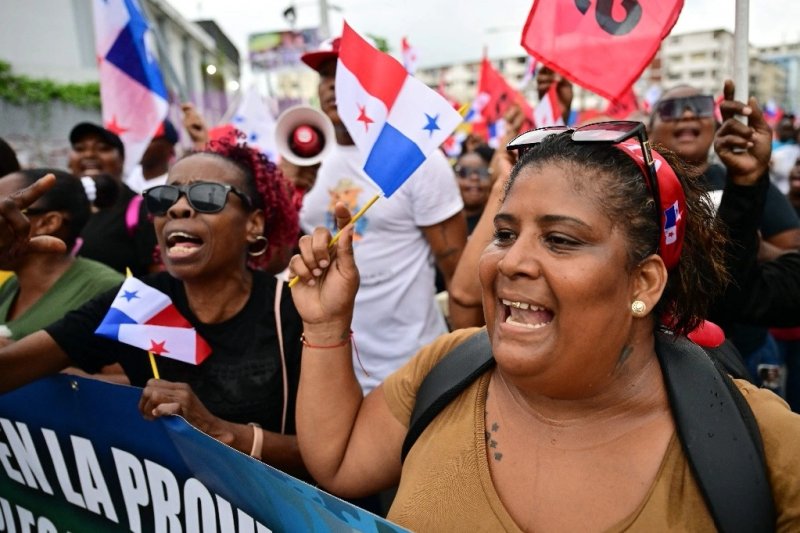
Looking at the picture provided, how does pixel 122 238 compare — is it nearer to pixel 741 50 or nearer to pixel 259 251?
pixel 259 251

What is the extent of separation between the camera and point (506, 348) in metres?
1.38

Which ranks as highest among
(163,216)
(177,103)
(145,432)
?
(177,103)

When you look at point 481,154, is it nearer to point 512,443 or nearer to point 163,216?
point 163,216

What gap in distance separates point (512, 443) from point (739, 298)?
1.11 m

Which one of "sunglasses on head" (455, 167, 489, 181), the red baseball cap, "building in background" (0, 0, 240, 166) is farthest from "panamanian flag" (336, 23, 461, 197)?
"sunglasses on head" (455, 167, 489, 181)

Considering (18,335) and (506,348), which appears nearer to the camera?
(506,348)

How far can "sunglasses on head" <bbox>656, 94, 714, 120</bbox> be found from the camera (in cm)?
360

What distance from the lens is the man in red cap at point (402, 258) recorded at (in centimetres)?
327

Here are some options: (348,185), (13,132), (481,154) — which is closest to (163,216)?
(348,185)

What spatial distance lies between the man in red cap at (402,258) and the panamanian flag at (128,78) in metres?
1.56

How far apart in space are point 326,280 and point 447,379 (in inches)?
16.8

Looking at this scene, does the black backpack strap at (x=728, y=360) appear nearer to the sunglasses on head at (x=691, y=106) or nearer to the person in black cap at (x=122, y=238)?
the sunglasses on head at (x=691, y=106)

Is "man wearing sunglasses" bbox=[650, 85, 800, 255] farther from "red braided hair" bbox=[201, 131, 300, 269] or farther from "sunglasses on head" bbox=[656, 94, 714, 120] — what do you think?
"red braided hair" bbox=[201, 131, 300, 269]

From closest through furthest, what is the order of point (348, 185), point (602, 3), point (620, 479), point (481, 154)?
point (620, 479) < point (602, 3) < point (348, 185) < point (481, 154)
